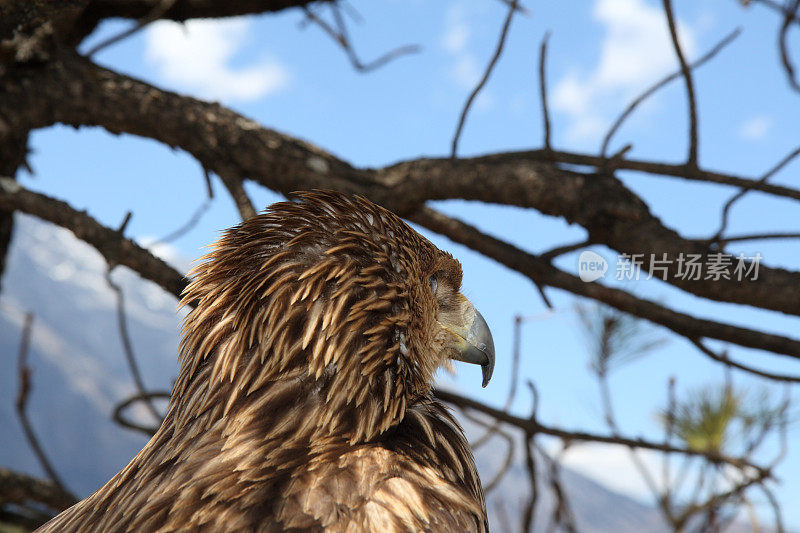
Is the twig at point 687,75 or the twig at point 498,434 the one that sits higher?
the twig at point 687,75

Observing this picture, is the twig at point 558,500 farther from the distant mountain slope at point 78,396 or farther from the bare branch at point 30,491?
the distant mountain slope at point 78,396

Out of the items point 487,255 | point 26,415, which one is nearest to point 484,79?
point 487,255

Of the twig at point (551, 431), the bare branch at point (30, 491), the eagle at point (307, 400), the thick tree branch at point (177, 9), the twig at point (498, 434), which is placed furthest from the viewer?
the thick tree branch at point (177, 9)

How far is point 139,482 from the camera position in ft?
4.75

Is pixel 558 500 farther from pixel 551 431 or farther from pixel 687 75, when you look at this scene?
pixel 687 75

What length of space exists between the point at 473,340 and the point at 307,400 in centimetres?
53

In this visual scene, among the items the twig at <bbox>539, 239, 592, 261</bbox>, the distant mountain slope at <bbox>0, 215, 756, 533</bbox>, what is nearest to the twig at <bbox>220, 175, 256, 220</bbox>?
the twig at <bbox>539, 239, 592, 261</bbox>

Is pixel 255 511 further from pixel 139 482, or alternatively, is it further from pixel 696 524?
pixel 696 524

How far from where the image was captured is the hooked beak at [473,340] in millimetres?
1812

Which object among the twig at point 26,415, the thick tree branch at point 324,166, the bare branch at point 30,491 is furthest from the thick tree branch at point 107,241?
the bare branch at point 30,491

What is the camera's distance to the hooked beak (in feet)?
5.94

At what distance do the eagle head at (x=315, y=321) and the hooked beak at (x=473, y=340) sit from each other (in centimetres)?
12

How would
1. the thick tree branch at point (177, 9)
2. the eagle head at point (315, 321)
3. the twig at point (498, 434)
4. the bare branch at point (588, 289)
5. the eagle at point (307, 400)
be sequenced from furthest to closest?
the thick tree branch at point (177, 9) → the twig at point (498, 434) → the bare branch at point (588, 289) → the eagle head at point (315, 321) → the eagle at point (307, 400)

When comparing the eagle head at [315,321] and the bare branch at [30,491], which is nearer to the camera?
the eagle head at [315,321]
